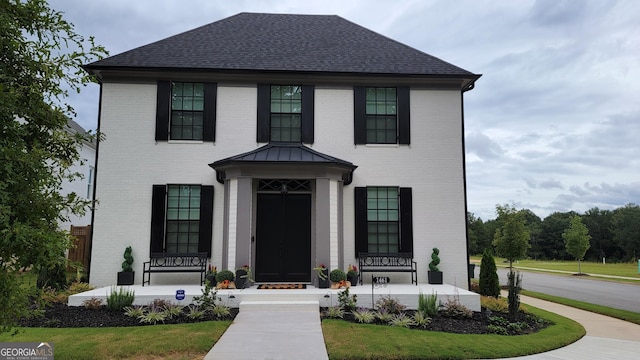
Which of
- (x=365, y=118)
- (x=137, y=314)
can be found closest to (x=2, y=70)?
(x=137, y=314)

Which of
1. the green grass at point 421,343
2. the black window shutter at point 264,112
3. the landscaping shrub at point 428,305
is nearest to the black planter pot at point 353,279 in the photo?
the landscaping shrub at point 428,305

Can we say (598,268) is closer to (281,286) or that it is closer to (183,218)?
(281,286)

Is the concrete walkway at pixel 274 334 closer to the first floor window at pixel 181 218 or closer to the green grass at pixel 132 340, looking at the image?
the green grass at pixel 132 340

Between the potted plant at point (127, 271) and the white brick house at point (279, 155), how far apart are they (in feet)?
0.86

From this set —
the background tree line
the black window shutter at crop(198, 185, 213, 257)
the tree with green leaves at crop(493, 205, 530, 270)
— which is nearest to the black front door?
the black window shutter at crop(198, 185, 213, 257)

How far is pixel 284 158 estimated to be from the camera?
35.9 feet

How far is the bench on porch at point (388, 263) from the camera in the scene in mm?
11648

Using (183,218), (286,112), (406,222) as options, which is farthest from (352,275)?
(286,112)

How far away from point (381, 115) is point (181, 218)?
7.01 meters

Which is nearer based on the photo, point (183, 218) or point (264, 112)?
point (183, 218)

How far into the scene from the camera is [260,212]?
38.7ft

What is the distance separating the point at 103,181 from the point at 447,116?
10.9 meters

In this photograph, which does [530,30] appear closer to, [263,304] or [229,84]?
[229,84]

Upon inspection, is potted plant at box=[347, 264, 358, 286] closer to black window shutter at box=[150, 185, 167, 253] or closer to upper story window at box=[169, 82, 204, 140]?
black window shutter at box=[150, 185, 167, 253]
